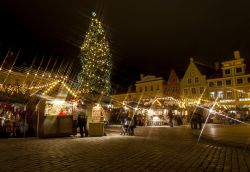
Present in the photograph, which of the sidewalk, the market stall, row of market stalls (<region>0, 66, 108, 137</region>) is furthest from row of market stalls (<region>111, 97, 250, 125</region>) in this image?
the market stall

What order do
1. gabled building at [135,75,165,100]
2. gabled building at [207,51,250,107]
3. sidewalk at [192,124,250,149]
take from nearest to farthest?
sidewalk at [192,124,250,149] < gabled building at [207,51,250,107] < gabled building at [135,75,165,100]

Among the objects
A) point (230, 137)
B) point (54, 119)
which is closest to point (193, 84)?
point (230, 137)

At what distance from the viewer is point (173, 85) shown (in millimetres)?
58344

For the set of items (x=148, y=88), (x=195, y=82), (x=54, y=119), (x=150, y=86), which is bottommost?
(x=54, y=119)

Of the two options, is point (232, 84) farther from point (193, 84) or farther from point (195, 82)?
point (193, 84)

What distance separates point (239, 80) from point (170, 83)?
1500cm

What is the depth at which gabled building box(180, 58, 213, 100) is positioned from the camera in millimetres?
53506

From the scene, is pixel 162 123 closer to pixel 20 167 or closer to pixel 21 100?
pixel 21 100

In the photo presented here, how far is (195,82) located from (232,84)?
25.0ft

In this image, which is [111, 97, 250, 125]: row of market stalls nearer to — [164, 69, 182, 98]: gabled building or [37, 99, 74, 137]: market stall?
[37, 99, 74, 137]: market stall

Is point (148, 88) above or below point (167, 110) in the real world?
above

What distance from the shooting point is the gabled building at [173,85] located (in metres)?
57.6

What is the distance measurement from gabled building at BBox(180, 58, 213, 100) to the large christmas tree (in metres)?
23.7

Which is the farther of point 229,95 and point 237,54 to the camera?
point 229,95
